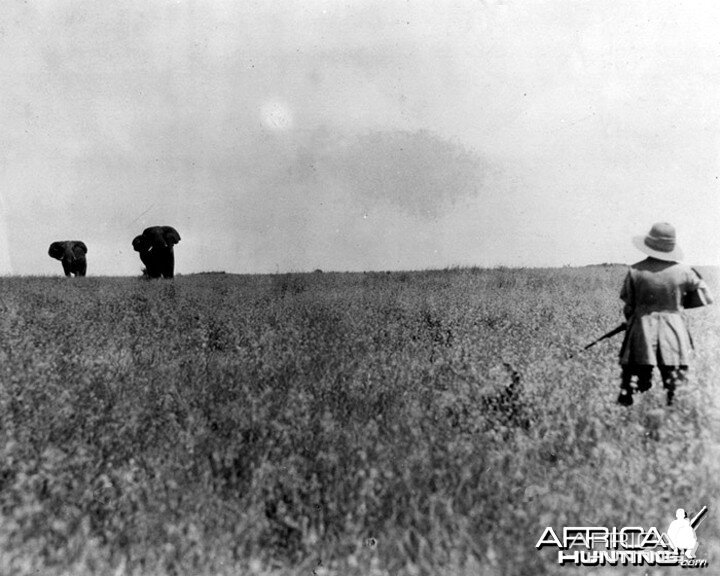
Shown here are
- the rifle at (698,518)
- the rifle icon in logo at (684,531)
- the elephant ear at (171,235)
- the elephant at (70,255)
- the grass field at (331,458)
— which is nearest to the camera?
the grass field at (331,458)

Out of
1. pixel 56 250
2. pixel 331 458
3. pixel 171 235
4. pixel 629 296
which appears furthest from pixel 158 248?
Answer: pixel 331 458

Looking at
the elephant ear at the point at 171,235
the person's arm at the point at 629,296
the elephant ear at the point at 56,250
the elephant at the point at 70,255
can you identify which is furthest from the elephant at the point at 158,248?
the person's arm at the point at 629,296

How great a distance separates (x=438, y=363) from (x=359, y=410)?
1.82 meters

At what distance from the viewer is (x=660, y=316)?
550 centimetres

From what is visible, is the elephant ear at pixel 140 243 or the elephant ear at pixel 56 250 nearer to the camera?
the elephant ear at pixel 140 243

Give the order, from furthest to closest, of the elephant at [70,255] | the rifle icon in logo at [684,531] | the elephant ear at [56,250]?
the elephant ear at [56,250] < the elephant at [70,255] < the rifle icon in logo at [684,531]

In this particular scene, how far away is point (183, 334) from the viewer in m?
7.99

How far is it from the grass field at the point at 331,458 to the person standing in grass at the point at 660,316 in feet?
0.59

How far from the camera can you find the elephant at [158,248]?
2892cm

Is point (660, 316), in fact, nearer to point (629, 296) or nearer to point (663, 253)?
point (629, 296)

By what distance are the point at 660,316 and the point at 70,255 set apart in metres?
37.7

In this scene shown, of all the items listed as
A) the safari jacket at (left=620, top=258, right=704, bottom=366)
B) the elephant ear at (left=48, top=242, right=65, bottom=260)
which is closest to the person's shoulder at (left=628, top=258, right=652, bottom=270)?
the safari jacket at (left=620, top=258, right=704, bottom=366)

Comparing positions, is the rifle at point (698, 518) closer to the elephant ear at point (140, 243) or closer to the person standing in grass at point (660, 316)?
the person standing in grass at point (660, 316)

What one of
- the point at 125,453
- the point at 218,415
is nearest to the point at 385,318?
the point at 218,415
